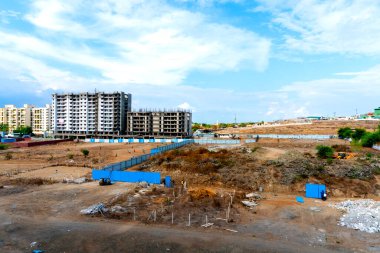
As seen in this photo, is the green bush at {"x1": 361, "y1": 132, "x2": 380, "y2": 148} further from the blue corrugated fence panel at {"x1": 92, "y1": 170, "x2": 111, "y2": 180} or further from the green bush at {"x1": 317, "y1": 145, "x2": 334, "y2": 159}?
the blue corrugated fence panel at {"x1": 92, "y1": 170, "x2": 111, "y2": 180}

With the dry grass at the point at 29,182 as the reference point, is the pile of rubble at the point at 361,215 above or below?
below

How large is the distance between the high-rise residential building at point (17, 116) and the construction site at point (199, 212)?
405ft

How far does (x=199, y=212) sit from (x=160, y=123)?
92602mm

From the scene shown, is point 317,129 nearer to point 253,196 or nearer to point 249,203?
point 253,196

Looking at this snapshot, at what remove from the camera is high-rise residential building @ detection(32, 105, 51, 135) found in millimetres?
145500

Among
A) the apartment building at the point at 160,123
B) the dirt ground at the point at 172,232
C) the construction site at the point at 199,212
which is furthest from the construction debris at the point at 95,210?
the apartment building at the point at 160,123

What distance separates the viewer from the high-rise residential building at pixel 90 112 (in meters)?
118

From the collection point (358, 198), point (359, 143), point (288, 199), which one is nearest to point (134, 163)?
point (288, 199)

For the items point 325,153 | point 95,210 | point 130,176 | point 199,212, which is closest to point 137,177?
point 130,176

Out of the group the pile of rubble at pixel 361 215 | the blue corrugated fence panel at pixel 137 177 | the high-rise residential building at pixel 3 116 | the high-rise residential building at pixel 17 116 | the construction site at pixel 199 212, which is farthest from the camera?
the high-rise residential building at pixel 3 116

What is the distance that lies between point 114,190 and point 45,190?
305 inches

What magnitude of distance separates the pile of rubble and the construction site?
7 centimetres

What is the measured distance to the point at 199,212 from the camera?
978 inches

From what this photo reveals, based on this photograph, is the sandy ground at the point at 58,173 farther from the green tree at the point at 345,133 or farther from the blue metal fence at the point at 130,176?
the green tree at the point at 345,133
